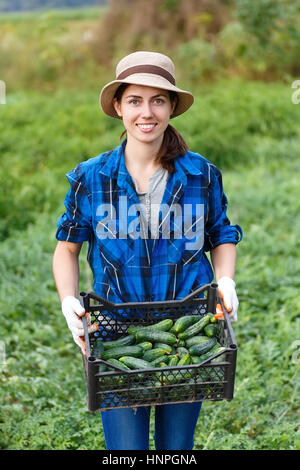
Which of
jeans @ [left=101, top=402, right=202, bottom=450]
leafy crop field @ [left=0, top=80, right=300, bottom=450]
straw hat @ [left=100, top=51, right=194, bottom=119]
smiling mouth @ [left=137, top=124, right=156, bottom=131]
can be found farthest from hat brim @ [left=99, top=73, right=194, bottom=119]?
leafy crop field @ [left=0, top=80, right=300, bottom=450]

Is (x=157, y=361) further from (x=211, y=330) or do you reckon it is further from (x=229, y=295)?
(x=229, y=295)

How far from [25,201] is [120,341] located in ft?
15.2

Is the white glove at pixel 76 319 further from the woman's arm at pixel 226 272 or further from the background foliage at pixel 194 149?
the background foliage at pixel 194 149

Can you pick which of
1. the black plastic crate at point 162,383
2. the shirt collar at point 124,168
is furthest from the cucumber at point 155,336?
the shirt collar at point 124,168

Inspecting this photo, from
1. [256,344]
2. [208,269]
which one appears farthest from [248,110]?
[208,269]

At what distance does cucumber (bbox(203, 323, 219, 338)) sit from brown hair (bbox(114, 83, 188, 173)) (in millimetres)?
670

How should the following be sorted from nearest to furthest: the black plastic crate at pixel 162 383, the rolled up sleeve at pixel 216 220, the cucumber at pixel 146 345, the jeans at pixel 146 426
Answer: the black plastic crate at pixel 162 383, the cucumber at pixel 146 345, the jeans at pixel 146 426, the rolled up sleeve at pixel 216 220

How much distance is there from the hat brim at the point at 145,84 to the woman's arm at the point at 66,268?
2.09 ft

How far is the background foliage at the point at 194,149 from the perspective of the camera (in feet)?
11.5

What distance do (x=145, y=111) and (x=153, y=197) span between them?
0.37 metres

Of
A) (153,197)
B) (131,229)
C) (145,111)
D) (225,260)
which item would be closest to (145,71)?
(145,111)

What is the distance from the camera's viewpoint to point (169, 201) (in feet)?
7.49

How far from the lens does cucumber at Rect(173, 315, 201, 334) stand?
2.23 m

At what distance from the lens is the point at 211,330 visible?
7.23 feet
